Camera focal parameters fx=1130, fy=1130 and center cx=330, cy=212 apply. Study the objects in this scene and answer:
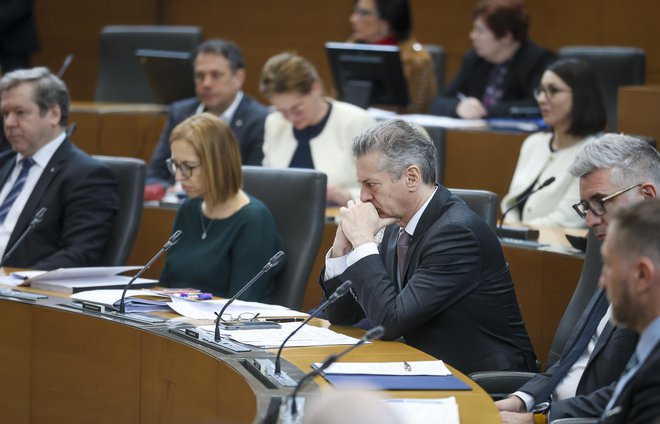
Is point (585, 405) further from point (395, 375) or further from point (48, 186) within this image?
point (48, 186)

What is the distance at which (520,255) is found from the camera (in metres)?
3.92

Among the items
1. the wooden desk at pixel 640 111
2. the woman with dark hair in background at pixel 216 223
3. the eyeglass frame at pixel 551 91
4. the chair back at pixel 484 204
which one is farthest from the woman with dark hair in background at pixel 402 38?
the chair back at pixel 484 204

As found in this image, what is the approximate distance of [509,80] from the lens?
5.95 meters

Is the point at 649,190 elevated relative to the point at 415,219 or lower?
elevated

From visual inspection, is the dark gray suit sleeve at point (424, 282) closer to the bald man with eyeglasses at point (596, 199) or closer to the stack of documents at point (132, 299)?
the bald man with eyeglasses at point (596, 199)

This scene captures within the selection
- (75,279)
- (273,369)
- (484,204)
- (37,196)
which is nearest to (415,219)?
(484,204)

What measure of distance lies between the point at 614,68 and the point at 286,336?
11.8ft

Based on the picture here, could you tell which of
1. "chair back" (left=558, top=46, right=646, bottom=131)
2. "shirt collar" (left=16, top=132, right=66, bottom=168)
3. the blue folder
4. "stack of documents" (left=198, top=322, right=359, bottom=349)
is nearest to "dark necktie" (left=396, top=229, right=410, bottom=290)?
"stack of documents" (left=198, top=322, right=359, bottom=349)

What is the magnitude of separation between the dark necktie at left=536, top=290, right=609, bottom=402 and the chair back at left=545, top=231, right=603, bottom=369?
0.32 m

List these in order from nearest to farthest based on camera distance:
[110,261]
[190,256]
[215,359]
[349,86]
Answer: [215,359], [190,256], [110,261], [349,86]

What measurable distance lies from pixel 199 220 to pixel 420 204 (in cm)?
108

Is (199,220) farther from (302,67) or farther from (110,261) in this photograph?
(302,67)

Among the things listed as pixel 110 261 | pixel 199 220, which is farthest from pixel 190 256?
pixel 110 261

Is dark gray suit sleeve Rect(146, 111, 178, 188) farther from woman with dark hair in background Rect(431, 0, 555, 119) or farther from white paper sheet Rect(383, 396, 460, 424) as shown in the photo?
white paper sheet Rect(383, 396, 460, 424)
